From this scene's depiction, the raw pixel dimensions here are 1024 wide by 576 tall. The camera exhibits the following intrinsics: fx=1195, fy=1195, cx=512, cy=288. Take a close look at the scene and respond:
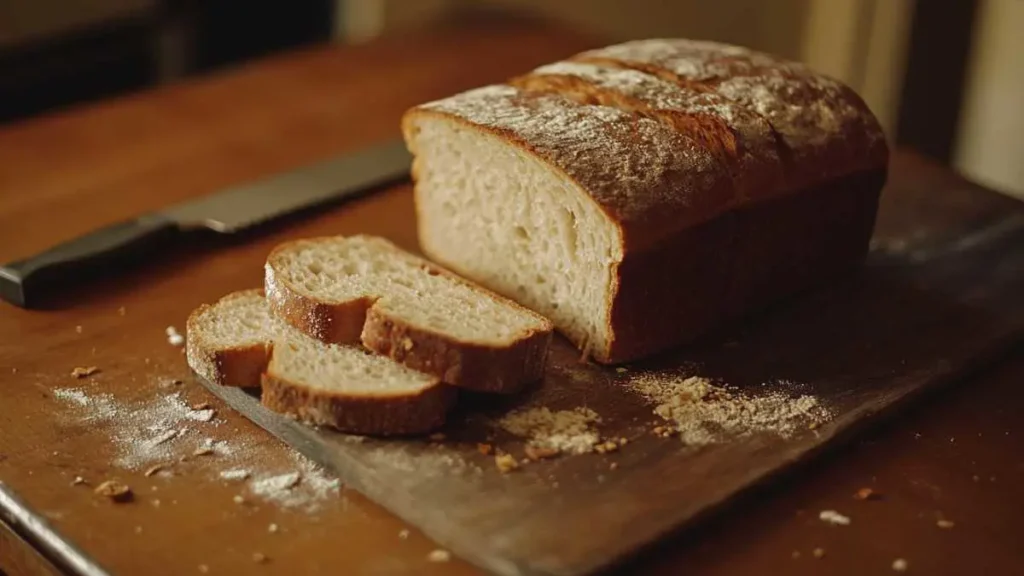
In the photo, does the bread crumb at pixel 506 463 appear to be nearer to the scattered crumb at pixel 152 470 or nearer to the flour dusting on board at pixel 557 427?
the flour dusting on board at pixel 557 427

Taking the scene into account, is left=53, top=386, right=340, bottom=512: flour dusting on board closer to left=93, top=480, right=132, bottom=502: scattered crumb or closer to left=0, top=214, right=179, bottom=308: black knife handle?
left=93, top=480, right=132, bottom=502: scattered crumb

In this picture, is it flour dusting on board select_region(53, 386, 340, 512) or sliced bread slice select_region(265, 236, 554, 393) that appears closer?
flour dusting on board select_region(53, 386, 340, 512)

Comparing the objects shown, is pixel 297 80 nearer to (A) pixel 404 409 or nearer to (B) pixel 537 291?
(B) pixel 537 291

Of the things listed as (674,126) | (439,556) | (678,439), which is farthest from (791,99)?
(439,556)

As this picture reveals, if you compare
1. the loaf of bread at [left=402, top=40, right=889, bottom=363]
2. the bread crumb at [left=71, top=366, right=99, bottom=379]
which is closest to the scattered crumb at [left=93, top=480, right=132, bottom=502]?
the bread crumb at [left=71, top=366, right=99, bottom=379]

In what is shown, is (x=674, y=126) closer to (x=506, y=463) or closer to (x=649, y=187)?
(x=649, y=187)

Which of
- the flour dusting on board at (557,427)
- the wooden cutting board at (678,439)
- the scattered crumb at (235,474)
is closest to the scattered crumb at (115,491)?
the scattered crumb at (235,474)

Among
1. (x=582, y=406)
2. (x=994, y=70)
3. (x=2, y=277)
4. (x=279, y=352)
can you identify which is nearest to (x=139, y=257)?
A: (x=2, y=277)
